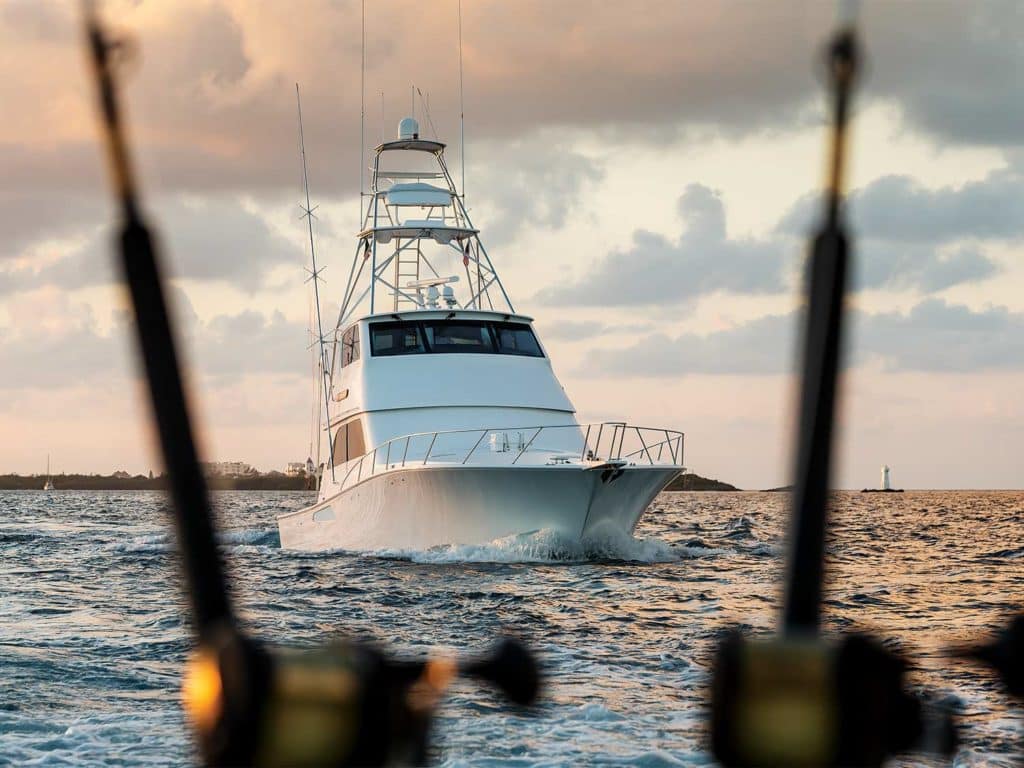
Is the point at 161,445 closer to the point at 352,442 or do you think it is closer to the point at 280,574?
the point at 280,574

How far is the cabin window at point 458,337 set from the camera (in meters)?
25.5

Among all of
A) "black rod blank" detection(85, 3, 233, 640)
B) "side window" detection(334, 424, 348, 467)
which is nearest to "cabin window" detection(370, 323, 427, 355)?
"side window" detection(334, 424, 348, 467)

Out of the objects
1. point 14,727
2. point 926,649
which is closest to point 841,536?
point 926,649

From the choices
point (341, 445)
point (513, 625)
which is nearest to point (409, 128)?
point (341, 445)

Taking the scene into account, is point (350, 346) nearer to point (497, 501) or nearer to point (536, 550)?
point (497, 501)

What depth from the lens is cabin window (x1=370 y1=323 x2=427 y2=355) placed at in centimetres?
2542

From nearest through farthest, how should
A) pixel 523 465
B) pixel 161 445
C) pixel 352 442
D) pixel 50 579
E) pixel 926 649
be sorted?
1. pixel 161 445
2. pixel 926 649
3. pixel 523 465
4. pixel 50 579
5. pixel 352 442

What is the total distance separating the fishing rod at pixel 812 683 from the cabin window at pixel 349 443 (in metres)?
23.7

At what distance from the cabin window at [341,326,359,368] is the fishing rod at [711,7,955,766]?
82.7 feet

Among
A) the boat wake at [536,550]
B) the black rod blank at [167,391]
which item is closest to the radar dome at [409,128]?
the boat wake at [536,550]

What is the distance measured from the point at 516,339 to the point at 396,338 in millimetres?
2449

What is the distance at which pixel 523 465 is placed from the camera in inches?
827

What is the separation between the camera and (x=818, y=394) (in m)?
1.18

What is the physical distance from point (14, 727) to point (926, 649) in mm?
8937
